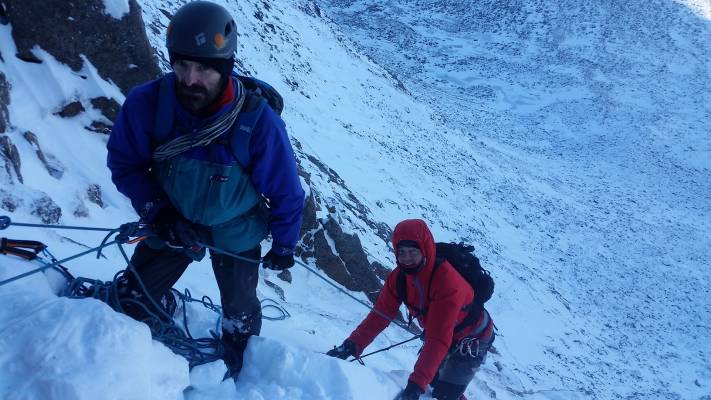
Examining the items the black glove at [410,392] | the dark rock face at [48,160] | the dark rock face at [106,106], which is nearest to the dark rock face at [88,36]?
the dark rock face at [106,106]

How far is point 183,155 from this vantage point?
2.68 meters

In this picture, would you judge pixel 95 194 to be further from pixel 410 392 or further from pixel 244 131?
pixel 410 392

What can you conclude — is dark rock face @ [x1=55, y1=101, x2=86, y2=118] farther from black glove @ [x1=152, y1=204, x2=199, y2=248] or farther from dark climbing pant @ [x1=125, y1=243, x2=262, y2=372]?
black glove @ [x1=152, y1=204, x2=199, y2=248]

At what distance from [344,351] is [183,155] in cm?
205

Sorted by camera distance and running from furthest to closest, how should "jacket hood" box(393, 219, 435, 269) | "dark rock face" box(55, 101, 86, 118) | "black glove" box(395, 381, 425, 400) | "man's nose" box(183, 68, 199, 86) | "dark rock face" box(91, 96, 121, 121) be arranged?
"dark rock face" box(91, 96, 121, 121) < "dark rock face" box(55, 101, 86, 118) < "jacket hood" box(393, 219, 435, 269) < "black glove" box(395, 381, 425, 400) < "man's nose" box(183, 68, 199, 86)

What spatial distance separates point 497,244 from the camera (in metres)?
15.1

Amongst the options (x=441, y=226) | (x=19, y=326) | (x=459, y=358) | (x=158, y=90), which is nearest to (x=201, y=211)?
(x=158, y=90)

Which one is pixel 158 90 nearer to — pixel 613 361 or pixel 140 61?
pixel 140 61

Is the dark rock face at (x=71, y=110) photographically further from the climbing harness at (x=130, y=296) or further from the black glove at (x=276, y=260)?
the black glove at (x=276, y=260)

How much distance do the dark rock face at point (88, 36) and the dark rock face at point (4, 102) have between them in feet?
2.42

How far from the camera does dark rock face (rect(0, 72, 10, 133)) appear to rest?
468 cm

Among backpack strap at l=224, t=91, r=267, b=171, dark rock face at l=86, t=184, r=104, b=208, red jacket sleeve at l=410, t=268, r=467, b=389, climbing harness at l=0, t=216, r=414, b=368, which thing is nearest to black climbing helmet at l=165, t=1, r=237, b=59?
backpack strap at l=224, t=91, r=267, b=171

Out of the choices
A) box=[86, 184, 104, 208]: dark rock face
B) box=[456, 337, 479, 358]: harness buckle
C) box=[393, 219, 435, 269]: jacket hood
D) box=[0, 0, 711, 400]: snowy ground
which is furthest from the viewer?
box=[86, 184, 104, 208]: dark rock face

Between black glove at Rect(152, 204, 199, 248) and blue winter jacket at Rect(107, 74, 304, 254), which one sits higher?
blue winter jacket at Rect(107, 74, 304, 254)
